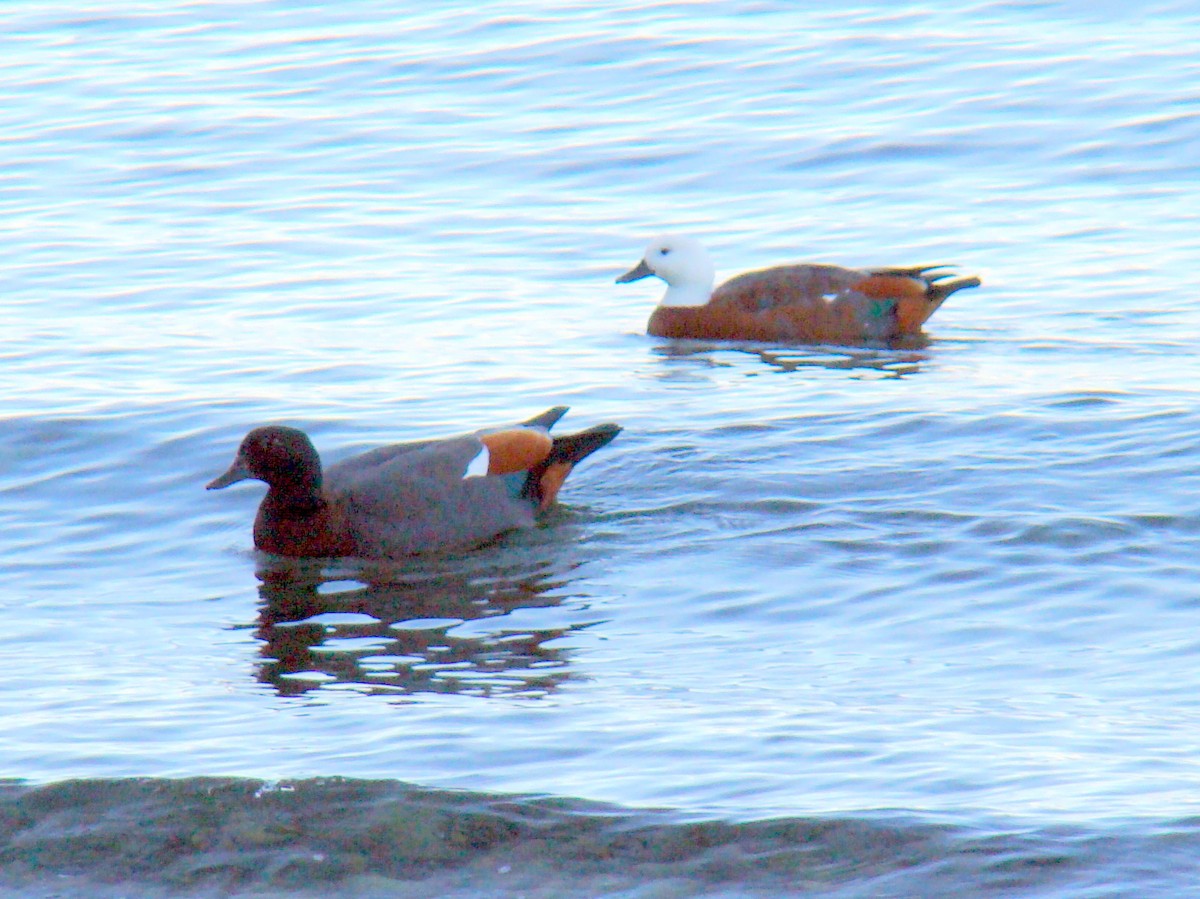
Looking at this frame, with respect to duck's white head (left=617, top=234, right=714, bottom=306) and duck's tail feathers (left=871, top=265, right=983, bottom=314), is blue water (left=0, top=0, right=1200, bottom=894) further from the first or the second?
duck's white head (left=617, top=234, right=714, bottom=306)

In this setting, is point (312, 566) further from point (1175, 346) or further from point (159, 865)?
point (1175, 346)

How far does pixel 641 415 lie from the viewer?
413 inches

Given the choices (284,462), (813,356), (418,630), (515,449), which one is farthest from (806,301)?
(418,630)

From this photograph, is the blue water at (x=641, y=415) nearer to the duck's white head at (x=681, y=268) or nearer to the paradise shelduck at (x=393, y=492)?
the paradise shelduck at (x=393, y=492)

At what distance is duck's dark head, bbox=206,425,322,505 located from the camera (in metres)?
8.62

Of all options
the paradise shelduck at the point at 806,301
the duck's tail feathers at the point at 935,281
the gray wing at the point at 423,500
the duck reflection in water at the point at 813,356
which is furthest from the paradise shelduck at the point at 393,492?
the duck's tail feathers at the point at 935,281

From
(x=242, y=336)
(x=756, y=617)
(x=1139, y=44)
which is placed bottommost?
(x=756, y=617)

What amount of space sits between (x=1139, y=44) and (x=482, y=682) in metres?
16.9

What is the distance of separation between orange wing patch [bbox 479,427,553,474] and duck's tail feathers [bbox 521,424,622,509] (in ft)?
0.15

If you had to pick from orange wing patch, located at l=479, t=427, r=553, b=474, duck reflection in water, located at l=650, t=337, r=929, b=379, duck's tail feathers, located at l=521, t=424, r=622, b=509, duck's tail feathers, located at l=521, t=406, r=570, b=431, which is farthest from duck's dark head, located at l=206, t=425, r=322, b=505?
duck reflection in water, located at l=650, t=337, r=929, b=379

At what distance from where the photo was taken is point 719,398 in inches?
429

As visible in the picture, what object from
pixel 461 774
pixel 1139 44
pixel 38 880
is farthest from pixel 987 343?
pixel 1139 44

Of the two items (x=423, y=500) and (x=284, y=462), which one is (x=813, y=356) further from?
(x=284, y=462)

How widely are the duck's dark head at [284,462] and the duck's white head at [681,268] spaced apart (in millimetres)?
4790
